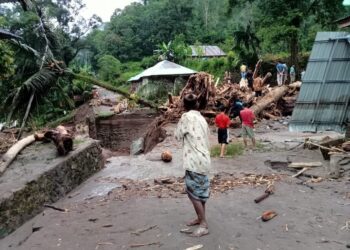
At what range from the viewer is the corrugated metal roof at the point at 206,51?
39344 millimetres

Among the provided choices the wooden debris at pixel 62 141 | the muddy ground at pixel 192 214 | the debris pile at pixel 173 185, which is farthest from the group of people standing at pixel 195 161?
the wooden debris at pixel 62 141

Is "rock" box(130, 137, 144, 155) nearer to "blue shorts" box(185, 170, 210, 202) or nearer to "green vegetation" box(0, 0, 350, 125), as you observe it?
"green vegetation" box(0, 0, 350, 125)

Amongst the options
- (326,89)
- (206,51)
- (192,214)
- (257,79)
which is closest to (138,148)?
(326,89)

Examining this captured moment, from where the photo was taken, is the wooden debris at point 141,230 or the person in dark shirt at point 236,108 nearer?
the wooden debris at point 141,230

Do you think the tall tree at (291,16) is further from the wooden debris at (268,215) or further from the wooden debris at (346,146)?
the wooden debris at (268,215)

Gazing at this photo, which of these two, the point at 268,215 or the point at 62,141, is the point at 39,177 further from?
the point at 268,215

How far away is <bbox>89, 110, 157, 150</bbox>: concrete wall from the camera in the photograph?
19203mm

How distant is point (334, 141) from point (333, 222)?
413 centimetres

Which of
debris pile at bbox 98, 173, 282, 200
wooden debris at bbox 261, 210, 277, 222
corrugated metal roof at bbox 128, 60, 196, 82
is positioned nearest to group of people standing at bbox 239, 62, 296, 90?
corrugated metal roof at bbox 128, 60, 196, 82

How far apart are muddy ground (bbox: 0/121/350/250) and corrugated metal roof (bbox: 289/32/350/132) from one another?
3.53 metres

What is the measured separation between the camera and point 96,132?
1975 centimetres

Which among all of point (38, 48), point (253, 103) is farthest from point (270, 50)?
point (38, 48)

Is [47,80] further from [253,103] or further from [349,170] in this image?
[253,103]

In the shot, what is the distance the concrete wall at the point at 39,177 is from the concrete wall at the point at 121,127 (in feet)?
30.6
